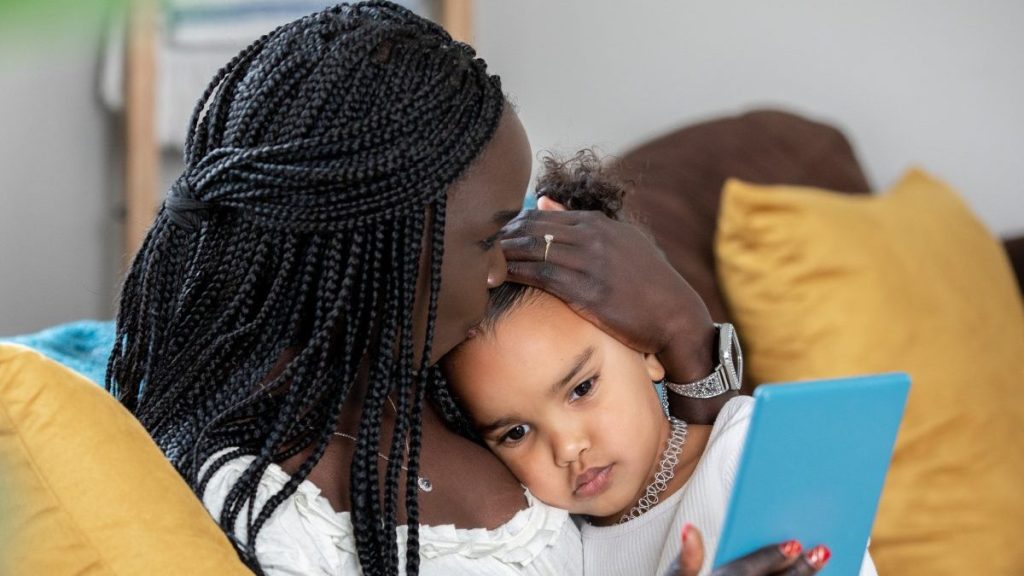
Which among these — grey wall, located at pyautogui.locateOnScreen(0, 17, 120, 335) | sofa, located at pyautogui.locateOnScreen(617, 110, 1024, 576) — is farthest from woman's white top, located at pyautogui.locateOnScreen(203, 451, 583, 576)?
grey wall, located at pyautogui.locateOnScreen(0, 17, 120, 335)

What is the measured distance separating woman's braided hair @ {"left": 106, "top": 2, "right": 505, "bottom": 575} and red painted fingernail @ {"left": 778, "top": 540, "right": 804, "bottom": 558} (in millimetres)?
307

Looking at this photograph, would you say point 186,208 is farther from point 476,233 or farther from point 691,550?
point 691,550

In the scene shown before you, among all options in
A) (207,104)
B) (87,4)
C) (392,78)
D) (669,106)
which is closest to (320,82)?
(392,78)

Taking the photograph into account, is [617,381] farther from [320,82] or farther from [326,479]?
[320,82]

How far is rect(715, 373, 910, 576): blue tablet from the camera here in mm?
696

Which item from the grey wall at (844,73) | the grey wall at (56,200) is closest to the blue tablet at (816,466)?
the grey wall at (844,73)

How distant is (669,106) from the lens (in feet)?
8.50

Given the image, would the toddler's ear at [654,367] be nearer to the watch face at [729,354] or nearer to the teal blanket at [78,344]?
the watch face at [729,354]

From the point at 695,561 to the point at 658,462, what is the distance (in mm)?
391

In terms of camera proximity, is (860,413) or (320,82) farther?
(320,82)

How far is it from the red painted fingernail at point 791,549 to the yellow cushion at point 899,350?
93 centimetres

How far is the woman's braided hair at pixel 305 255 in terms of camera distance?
0.87 meters

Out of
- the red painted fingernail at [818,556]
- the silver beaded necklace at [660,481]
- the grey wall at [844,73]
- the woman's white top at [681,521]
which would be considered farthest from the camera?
the grey wall at [844,73]

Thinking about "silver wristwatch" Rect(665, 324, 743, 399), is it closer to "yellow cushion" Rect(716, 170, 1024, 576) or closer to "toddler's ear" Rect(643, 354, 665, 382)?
"toddler's ear" Rect(643, 354, 665, 382)
